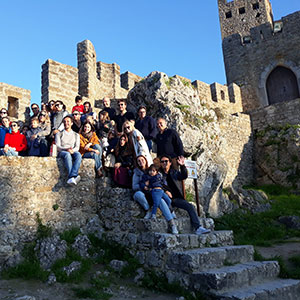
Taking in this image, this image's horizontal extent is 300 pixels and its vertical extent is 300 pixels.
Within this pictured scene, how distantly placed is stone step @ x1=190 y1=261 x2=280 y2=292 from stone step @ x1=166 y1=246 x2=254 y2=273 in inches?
5.1

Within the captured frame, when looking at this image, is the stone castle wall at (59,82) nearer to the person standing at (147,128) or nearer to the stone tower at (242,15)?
the person standing at (147,128)

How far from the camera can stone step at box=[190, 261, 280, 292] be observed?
4.22 metres

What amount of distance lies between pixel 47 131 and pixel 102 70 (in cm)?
974

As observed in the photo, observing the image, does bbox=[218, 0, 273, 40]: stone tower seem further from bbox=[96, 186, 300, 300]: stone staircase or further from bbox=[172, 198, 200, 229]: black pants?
bbox=[96, 186, 300, 300]: stone staircase

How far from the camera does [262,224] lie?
1005 cm

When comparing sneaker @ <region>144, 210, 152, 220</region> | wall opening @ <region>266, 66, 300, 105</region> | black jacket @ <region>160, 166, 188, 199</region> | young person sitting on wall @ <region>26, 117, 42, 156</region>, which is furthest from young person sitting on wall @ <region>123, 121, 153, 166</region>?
wall opening @ <region>266, 66, 300, 105</region>

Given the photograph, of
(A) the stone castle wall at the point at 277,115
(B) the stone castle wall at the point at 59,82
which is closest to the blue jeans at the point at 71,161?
(B) the stone castle wall at the point at 59,82

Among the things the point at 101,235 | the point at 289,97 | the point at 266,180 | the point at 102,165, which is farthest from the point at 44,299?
the point at 289,97

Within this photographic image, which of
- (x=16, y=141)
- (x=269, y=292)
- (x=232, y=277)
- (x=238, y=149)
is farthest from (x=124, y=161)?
(x=238, y=149)

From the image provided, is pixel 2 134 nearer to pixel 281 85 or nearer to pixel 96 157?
pixel 96 157

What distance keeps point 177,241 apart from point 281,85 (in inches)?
844

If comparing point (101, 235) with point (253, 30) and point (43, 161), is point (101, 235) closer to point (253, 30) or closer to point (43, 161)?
point (43, 161)

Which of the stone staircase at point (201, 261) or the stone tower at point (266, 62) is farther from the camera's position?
the stone tower at point (266, 62)

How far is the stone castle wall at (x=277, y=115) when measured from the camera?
1765cm
